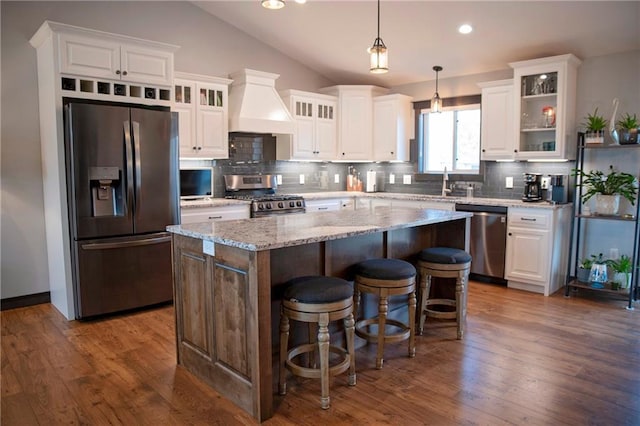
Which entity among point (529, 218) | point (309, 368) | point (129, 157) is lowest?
point (309, 368)

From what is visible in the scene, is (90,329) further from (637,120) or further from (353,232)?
(637,120)

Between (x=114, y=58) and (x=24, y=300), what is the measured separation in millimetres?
2319

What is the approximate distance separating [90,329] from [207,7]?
352cm

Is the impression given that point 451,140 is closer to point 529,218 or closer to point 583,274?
point 529,218

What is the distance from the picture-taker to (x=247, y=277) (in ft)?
7.48

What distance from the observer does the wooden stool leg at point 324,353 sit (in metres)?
2.39

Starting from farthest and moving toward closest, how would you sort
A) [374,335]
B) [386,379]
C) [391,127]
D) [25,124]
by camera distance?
1. [391,127]
2. [25,124]
3. [374,335]
4. [386,379]

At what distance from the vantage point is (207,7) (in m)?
5.05

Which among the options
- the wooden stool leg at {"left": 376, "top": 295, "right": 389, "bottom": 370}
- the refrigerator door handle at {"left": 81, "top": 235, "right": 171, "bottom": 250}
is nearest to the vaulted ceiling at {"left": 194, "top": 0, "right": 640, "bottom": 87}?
the refrigerator door handle at {"left": 81, "top": 235, "right": 171, "bottom": 250}

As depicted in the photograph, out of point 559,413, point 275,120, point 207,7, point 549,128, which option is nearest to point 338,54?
point 275,120

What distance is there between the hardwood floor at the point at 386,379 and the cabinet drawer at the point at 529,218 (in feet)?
3.31

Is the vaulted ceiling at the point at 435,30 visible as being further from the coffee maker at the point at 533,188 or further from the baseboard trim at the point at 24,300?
the baseboard trim at the point at 24,300

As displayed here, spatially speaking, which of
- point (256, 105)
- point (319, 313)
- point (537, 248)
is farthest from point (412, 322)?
point (256, 105)

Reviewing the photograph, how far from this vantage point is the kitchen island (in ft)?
7.49
